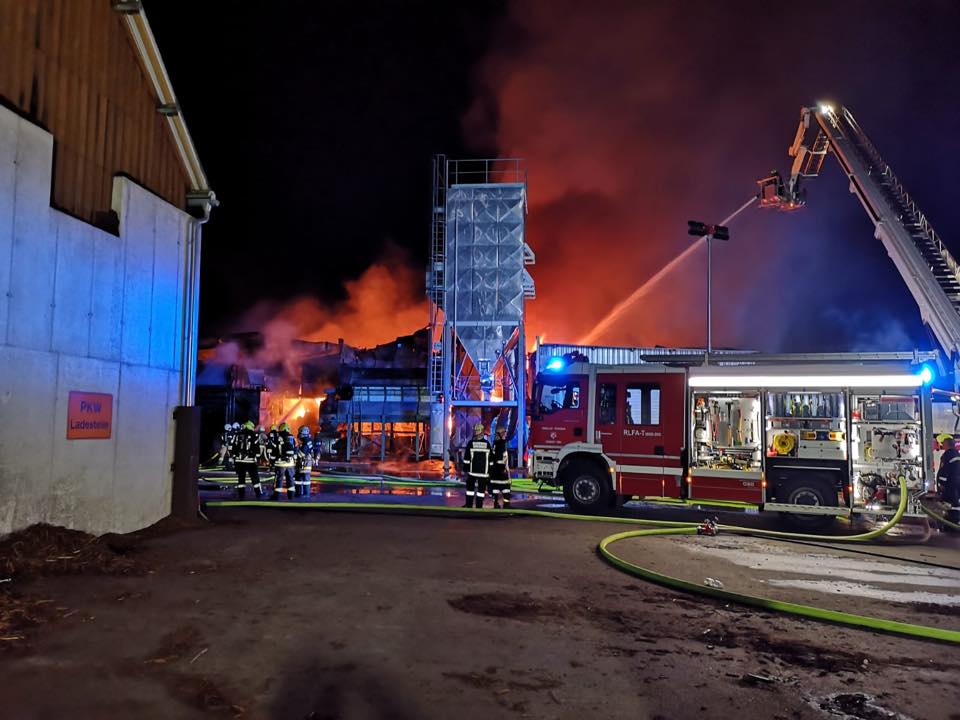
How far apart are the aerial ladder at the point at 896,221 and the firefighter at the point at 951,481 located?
5.91 m

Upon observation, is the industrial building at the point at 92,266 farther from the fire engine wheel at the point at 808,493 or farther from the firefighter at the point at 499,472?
the fire engine wheel at the point at 808,493

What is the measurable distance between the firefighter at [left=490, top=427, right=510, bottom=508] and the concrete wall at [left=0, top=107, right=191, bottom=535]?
5771 mm

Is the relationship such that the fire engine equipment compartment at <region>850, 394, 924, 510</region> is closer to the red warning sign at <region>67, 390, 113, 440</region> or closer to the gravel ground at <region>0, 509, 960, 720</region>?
the gravel ground at <region>0, 509, 960, 720</region>

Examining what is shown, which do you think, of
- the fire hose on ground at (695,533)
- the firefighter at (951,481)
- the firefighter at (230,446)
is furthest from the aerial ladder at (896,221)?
the firefighter at (230,446)

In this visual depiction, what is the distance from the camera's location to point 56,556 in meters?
7.09

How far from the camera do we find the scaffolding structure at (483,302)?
22.9 m

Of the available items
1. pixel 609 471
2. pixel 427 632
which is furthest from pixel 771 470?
pixel 427 632

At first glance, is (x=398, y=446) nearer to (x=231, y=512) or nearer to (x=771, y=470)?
(x=231, y=512)

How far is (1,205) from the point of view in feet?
22.4

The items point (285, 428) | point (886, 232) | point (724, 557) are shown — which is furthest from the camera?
point (886, 232)

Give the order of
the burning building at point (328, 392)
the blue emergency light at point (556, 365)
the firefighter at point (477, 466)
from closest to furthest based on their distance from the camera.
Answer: the firefighter at point (477, 466) < the blue emergency light at point (556, 365) < the burning building at point (328, 392)

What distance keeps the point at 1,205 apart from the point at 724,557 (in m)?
9.65

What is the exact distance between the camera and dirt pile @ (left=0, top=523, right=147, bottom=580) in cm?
666

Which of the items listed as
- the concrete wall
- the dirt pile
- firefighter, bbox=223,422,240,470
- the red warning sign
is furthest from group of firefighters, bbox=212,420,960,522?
the dirt pile
